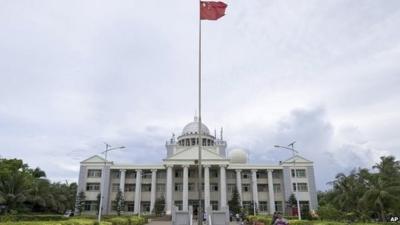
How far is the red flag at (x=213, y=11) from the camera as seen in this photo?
2370cm

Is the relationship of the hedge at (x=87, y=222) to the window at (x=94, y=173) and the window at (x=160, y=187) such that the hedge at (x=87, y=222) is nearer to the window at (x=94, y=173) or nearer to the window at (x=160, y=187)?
the window at (x=160, y=187)

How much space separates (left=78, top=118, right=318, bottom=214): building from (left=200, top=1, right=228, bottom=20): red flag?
4257 centimetres

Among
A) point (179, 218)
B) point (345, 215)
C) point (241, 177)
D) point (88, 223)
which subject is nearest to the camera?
point (88, 223)

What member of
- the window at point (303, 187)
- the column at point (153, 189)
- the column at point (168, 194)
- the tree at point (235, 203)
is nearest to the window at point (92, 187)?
the column at point (153, 189)

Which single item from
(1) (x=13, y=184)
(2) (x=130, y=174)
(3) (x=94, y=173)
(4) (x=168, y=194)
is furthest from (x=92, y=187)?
(1) (x=13, y=184)

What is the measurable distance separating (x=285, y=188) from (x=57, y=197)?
41.0 metres

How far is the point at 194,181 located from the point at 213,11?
48.9 metres

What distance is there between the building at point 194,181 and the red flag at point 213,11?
4257 cm

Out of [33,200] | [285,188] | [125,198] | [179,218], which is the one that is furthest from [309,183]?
[33,200]

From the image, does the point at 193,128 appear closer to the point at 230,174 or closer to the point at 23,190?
the point at 230,174

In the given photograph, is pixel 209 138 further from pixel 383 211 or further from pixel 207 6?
pixel 207 6

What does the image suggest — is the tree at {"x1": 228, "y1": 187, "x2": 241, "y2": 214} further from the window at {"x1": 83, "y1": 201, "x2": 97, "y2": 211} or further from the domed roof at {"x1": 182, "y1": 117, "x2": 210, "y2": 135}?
the window at {"x1": 83, "y1": 201, "x2": 97, "y2": 211}

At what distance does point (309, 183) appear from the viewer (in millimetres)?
65375

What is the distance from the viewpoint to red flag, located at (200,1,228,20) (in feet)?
77.8
